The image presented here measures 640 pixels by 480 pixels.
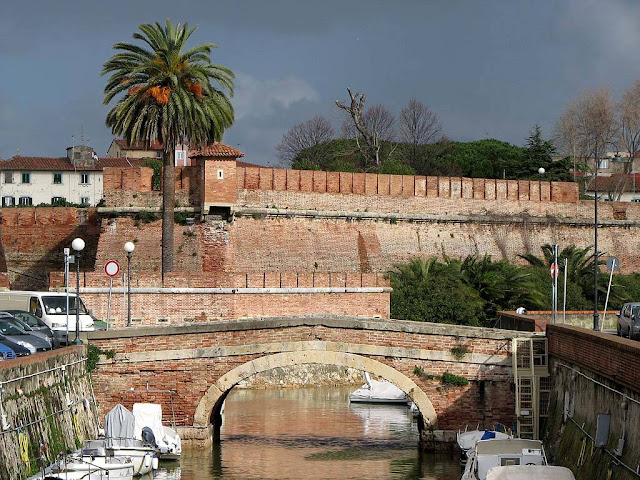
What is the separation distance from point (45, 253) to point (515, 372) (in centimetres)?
2272

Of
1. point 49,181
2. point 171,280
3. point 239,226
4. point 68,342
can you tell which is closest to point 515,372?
point 68,342

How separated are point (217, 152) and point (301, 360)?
15.0m

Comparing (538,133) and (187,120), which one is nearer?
(187,120)

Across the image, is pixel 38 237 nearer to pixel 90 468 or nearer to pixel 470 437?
pixel 470 437

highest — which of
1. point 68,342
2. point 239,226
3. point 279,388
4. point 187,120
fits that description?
point 187,120

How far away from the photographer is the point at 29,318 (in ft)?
95.1

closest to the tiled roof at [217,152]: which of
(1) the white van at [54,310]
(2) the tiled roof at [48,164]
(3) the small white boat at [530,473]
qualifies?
(1) the white van at [54,310]

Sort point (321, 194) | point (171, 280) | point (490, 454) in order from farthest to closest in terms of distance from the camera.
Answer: point (321, 194)
point (171, 280)
point (490, 454)

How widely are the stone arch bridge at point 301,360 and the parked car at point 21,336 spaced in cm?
263

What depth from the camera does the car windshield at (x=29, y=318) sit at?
2875 centimetres

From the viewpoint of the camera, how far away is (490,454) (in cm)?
2209

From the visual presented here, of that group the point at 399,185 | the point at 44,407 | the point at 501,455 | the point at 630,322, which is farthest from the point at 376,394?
the point at 44,407

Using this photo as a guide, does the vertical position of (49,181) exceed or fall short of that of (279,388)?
it exceeds it

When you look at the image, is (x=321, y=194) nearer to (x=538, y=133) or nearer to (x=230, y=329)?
(x=230, y=329)
